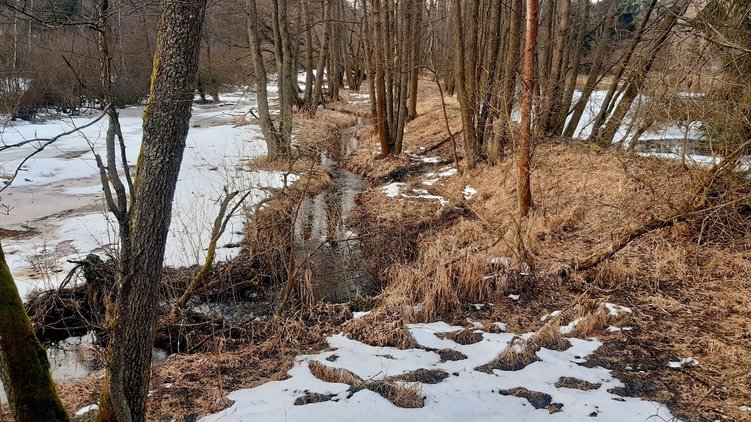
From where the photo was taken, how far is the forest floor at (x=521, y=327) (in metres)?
3.84

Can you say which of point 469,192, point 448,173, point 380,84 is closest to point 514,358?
point 469,192

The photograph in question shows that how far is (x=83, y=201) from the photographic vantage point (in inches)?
381

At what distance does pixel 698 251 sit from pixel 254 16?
10553 millimetres

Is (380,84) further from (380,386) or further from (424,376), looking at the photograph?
(380,386)

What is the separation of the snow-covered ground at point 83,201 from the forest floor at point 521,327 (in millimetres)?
1053

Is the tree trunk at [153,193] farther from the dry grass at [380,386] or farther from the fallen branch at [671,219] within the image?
the fallen branch at [671,219]

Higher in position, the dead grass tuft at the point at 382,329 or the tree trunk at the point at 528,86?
the tree trunk at the point at 528,86

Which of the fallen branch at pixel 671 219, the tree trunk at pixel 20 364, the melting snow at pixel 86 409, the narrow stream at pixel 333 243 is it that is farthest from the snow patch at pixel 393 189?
the tree trunk at pixel 20 364

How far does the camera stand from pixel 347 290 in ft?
22.2

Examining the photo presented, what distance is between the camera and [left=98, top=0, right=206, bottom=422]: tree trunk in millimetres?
2555

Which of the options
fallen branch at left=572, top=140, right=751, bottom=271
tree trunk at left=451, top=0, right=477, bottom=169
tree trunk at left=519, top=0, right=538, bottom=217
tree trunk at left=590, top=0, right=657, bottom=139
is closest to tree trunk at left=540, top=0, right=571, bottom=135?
tree trunk at left=590, top=0, right=657, bottom=139

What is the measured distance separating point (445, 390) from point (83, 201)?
8.70 meters

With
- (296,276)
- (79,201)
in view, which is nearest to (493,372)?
(296,276)

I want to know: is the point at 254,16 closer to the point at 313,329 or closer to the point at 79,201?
the point at 79,201
